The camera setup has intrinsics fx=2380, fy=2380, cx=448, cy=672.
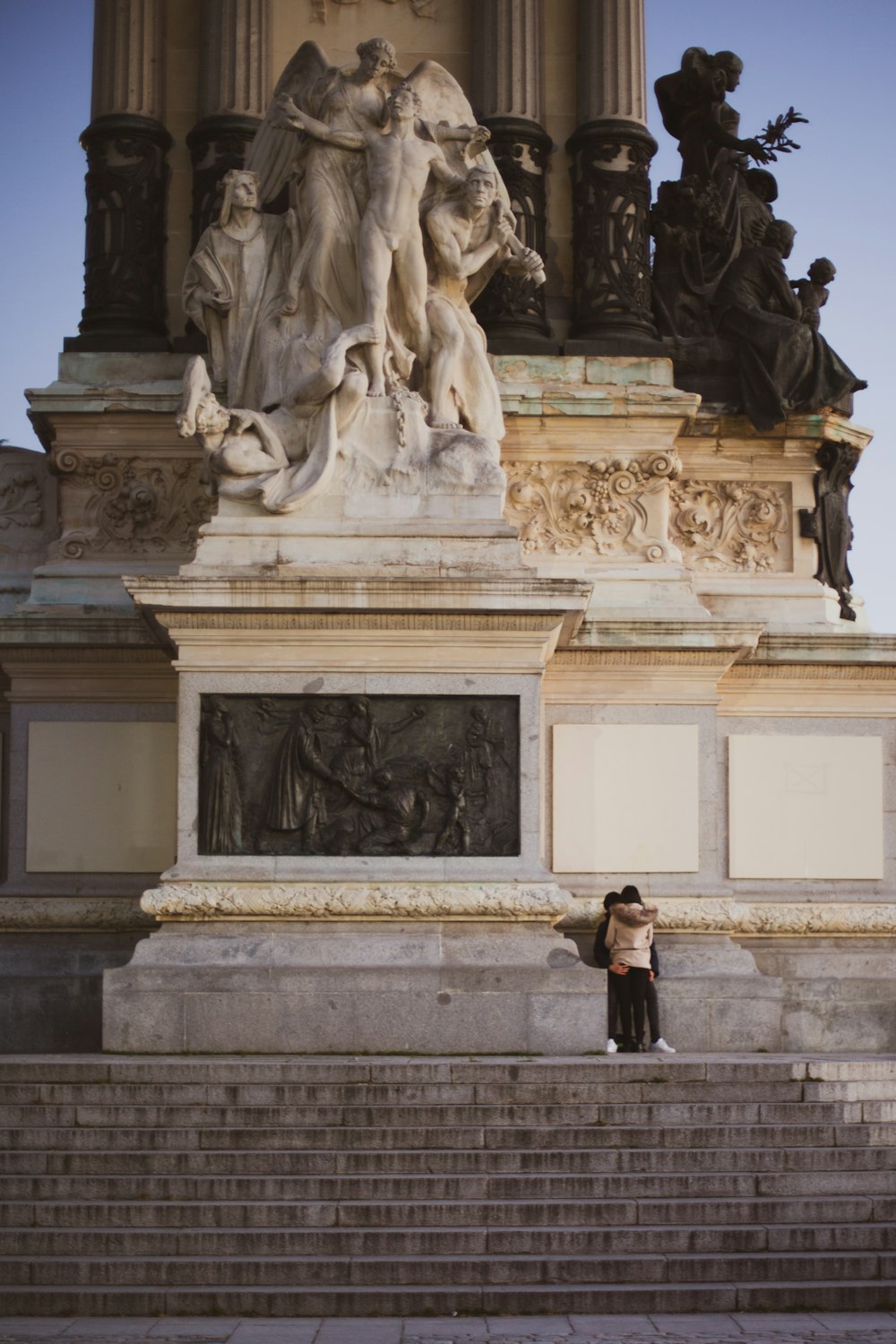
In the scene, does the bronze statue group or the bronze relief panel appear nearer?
the bronze relief panel

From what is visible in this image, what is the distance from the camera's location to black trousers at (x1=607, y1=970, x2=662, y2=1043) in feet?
60.3

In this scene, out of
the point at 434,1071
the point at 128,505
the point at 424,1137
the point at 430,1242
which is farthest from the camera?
the point at 128,505

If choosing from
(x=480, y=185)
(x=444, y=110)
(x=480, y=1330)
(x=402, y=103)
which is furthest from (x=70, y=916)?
(x=480, y=1330)

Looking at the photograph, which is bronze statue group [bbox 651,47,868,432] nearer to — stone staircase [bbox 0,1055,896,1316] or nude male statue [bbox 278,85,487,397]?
nude male statue [bbox 278,85,487,397]

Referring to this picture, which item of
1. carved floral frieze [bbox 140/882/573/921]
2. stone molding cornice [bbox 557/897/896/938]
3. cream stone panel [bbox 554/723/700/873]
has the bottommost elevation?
stone molding cornice [bbox 557/897/896/938]

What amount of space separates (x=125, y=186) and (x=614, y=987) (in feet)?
29.8

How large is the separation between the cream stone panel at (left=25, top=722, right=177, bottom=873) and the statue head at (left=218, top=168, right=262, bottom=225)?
180 inches

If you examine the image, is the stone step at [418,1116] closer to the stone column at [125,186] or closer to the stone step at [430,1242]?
the stone step at [430,1242]

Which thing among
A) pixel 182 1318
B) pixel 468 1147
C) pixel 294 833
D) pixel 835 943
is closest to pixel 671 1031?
pixel 835 943

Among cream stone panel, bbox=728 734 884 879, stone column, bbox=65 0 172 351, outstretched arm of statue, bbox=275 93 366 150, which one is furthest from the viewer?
stone column, bbox=65 0 172 351

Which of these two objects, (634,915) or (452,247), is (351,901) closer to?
(634,915)

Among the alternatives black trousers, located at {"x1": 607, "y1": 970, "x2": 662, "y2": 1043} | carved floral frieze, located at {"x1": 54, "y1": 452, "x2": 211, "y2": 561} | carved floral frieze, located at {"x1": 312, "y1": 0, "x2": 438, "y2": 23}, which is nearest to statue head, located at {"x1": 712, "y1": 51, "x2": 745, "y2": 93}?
carved floral frieze, located at {"x1": 312, "y1": 0, "x2": 438, "y2": 23}

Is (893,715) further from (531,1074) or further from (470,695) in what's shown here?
(531,1074)

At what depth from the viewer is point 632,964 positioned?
18.5 metres
